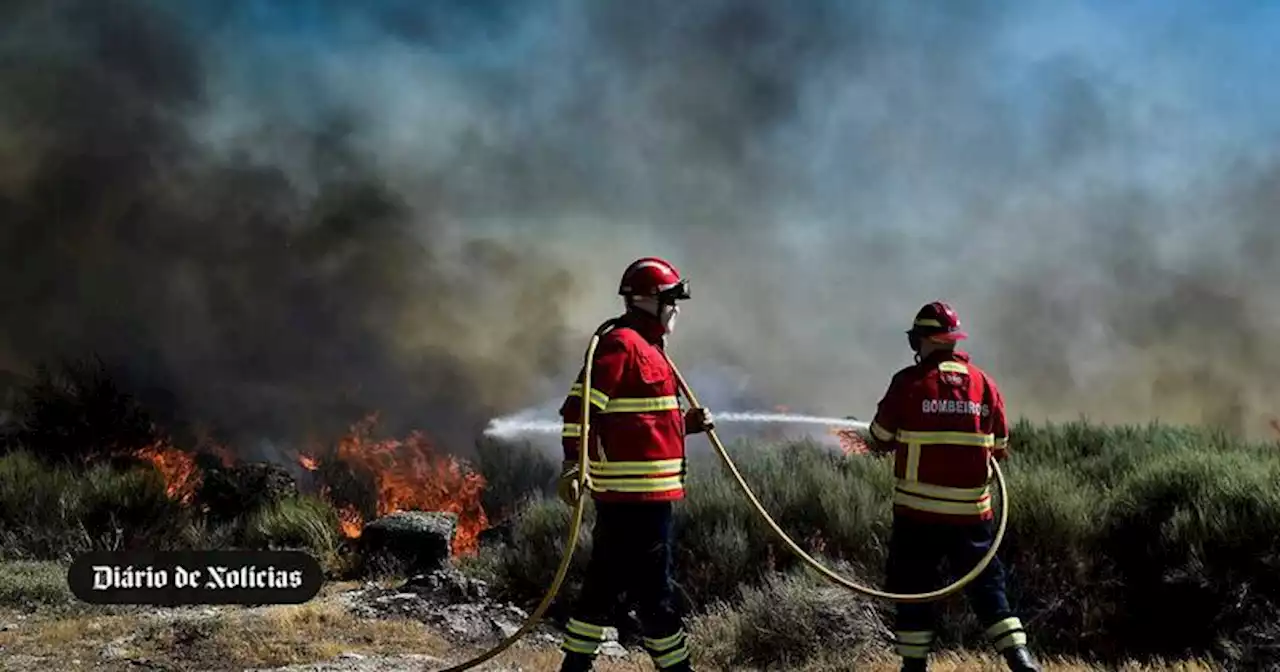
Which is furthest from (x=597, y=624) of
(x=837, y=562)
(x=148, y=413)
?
(x=148, y=413)

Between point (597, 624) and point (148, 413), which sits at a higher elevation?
point (148, 413)

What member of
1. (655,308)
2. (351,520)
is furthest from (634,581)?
(351,520)

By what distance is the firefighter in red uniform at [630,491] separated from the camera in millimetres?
4570

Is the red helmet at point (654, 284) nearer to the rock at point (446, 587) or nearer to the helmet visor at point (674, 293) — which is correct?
the helmet visor at point (674, 293)

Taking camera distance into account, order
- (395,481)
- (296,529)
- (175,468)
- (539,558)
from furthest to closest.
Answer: (395,481), (175,468), (296,529), (539,558)

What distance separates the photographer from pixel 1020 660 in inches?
188

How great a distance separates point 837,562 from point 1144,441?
403cm

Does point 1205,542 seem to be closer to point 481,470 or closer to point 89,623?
point 89,623

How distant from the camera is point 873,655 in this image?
6375mm

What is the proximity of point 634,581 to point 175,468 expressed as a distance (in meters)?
11.7

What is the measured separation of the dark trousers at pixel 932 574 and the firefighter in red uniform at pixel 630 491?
1109 mm

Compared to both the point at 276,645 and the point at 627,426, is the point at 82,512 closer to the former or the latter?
the point at 276,645

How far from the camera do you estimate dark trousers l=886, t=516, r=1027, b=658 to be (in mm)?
4914

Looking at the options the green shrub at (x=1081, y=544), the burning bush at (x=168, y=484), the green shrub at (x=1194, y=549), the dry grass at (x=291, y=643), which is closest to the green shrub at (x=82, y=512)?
the burning bush at (x=168, y=484)
